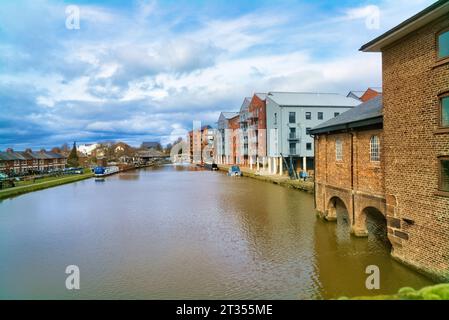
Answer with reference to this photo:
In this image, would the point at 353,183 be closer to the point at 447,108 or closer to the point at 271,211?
the point at 447,108

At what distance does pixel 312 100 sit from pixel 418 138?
42002 millimetres

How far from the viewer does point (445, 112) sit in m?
10.3

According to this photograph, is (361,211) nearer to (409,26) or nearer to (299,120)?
(409,26)

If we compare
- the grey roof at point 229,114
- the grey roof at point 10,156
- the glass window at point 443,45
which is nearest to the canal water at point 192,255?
the glass window at point 443,45

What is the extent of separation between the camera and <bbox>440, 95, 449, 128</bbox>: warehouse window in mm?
10177

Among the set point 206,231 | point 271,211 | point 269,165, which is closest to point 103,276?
point 206,231

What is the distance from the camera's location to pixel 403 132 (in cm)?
1209

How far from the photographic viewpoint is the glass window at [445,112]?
1017 cm

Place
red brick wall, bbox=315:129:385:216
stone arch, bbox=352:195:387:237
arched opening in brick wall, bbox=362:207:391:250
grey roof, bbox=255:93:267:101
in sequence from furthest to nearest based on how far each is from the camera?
grey roof, bbox=255:93:267:101 < arched opening in brick wall, bbox=362:207:391:250 < stone arch, bbox=352:195:387:237 < red brick wall, bbox=315:129:385:216

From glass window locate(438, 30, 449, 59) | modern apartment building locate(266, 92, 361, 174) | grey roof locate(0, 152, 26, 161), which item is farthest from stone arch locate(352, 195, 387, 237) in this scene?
grey roof locate(0, 152, 26, 161)

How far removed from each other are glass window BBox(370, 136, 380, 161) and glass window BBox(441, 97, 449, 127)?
4319mm

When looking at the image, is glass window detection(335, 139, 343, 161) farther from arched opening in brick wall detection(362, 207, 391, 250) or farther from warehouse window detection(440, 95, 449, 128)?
warehouse window detection(440, 95, 449, 128)
